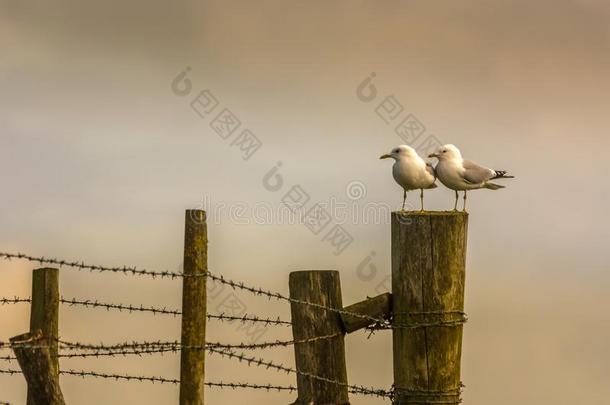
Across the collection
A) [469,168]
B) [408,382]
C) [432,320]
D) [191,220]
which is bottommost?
[408,382]

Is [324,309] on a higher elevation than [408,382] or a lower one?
higher

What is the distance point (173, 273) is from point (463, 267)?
255 centimetres

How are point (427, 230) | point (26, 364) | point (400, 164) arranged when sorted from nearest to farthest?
1. point (26, 364)
2. point (427, 230)
3. point (400, 164)

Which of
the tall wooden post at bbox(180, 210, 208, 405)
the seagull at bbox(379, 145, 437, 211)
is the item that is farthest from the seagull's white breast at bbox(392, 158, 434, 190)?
the tall wooden post at bbox(180, 210, 208, 405)

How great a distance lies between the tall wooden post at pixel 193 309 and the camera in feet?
25.1

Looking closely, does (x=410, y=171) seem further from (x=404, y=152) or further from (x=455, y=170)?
(x=455, y=170)

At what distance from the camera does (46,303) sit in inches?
340

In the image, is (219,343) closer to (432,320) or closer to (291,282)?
(291,282)

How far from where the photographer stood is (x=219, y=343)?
7.86 meters

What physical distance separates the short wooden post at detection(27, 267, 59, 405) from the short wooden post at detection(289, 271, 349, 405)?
2138mm

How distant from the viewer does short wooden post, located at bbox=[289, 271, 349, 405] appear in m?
8.63

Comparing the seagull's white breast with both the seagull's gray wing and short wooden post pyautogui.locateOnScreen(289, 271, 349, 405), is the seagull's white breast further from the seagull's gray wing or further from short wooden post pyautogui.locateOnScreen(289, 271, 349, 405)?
short wooden post pyautogui.locateOnScreen(289, 271, 349, 405)

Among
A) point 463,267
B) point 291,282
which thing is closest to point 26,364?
point 291,282

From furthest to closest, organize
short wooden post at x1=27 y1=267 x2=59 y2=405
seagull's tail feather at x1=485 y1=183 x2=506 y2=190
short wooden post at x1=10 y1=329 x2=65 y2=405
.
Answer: seagull's tail feather at x1=485 y1=183 x2=506 y2=190, short wooden post at x1=27 y1=267 x2=59 y2=405, short wooden post at x1=10 y1=329 x2=65 y2=405
